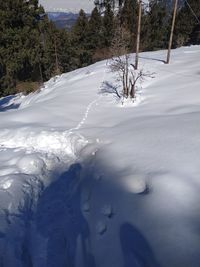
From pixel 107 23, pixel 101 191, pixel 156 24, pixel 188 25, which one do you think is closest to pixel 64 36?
pixel 107 23

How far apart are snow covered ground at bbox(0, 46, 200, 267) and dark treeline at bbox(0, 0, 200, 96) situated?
1682 cm

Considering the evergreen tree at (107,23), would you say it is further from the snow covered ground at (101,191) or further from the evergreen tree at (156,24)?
the snow covered ground at (101,191)

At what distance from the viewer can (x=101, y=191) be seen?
5.74 m

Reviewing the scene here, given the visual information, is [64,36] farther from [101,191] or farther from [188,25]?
[101,191]

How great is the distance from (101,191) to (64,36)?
28.8m

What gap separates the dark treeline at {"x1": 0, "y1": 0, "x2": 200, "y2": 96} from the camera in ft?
87.7

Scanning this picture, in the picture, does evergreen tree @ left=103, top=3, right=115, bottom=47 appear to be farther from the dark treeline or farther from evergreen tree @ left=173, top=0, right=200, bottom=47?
evergreen tree @ left=173, top=0, right=200, bottom=47

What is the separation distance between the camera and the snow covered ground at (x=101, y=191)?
424 centimetres

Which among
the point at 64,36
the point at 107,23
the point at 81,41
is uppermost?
the point at 107,23

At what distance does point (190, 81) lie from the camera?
1491 centimetres

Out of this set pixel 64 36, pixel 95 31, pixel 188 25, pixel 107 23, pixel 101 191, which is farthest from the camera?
pixel 188 25

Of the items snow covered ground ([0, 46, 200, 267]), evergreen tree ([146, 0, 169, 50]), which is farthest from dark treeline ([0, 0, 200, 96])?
snow covered ground ([0, 46, 200, 267])

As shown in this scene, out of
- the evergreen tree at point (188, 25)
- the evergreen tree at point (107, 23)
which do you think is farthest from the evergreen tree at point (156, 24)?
the evergreen tree at point (107, 23)

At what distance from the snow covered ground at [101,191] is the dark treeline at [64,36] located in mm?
16817
